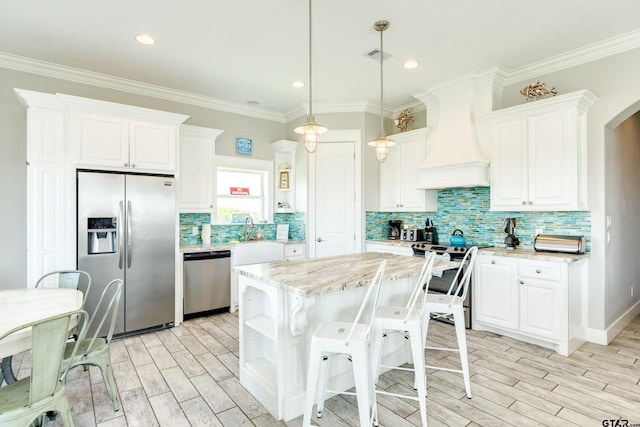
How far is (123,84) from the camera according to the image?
4.15m

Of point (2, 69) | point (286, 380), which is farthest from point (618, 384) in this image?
point (2, 69)

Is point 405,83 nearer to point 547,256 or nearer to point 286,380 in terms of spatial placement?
point 547,256

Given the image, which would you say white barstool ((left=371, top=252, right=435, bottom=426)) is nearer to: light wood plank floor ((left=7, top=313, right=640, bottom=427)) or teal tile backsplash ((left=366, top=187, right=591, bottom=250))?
light wood plank floor ((left=7, top=313, right=640, bottom=427))

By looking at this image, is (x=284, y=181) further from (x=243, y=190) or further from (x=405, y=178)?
(x=405, y=178)

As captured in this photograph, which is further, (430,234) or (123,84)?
(430,234)

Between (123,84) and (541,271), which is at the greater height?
(123,84)

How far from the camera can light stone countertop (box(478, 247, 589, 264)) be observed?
10.4 ft

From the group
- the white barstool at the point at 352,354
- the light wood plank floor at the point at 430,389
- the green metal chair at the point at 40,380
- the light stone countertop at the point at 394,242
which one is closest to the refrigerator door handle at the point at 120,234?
the light wood plank floor at the point at 430,389

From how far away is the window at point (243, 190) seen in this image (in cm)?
503

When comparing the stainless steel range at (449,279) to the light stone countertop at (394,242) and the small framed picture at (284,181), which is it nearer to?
the light stone countertop at (394,242)

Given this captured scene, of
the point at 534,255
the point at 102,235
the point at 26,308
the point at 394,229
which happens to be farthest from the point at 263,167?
the point at 534,255

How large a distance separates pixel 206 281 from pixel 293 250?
51.4 inches

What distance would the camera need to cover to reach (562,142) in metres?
3.32

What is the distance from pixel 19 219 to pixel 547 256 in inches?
212
